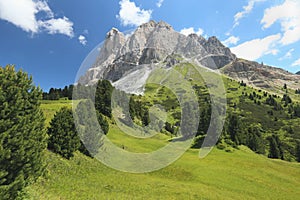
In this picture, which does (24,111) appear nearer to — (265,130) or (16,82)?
(16,82)

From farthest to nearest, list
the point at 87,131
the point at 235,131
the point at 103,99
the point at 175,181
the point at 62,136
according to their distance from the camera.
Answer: the point at 103,99, the point at 235,131, the point at 175,181, the point at 87,131, the point at 62,136

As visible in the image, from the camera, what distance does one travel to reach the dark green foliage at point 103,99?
90.2 metres

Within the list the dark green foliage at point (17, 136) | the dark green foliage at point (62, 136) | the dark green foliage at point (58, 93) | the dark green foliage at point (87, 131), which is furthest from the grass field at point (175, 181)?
the dark green foliage at point (58, 93)

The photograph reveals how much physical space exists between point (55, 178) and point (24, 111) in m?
12.8

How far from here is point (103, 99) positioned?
91938 millimetres

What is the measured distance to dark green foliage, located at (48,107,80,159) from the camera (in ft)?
128

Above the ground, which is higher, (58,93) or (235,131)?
(58,93)

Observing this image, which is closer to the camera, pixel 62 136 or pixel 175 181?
pixel 62 136

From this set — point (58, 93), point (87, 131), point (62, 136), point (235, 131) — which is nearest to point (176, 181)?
point (87, 131)

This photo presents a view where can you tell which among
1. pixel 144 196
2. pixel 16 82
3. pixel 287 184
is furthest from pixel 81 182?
pixel 287 184

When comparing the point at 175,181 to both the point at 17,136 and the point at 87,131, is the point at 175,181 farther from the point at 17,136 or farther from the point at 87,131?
the point at 17,136

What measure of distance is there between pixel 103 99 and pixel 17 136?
235ft

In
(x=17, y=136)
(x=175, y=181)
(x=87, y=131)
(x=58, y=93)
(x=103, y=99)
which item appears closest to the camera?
(x=17, y=136)

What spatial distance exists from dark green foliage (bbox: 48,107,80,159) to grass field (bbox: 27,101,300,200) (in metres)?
1.41
